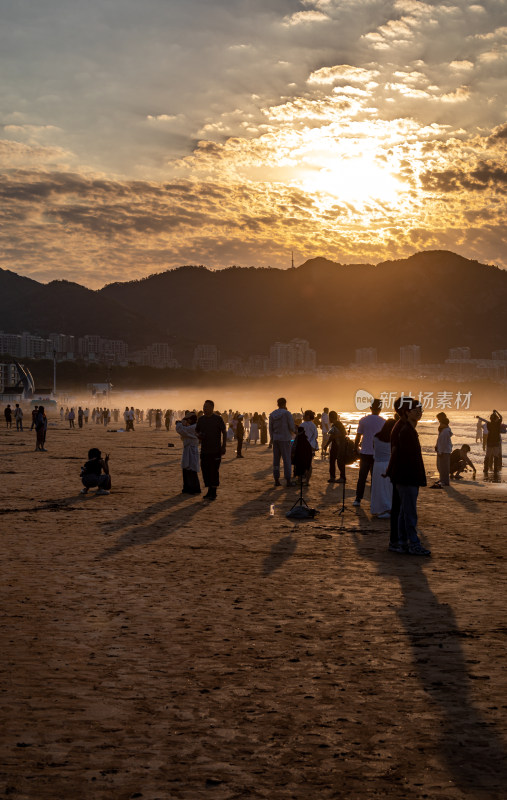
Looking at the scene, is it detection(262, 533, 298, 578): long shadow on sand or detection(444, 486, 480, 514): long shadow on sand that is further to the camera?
detection(444, 486, 480, 514): long shadow on sand

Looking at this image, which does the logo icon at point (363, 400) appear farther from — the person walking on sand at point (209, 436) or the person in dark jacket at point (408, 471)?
the person in dark jacket at point (408, 471)

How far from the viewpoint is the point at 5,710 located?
404 cm

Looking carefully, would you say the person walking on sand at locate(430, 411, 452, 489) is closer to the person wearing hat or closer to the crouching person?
the person wearing hat

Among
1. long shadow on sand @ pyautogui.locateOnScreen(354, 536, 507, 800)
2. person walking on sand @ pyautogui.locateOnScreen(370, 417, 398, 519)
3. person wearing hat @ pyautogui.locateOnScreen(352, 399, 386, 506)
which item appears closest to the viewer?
long shadow on sand @ pyautogui.locateOnScreen(354, 536, 507, 800)

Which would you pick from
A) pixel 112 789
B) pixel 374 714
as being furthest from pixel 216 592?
pixel 112 789

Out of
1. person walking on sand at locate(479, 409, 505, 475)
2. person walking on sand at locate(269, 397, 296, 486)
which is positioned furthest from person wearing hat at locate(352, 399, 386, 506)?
person walking on sand at locate(479, 409, 505, 475)

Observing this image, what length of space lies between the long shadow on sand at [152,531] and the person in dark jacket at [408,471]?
10.9 ft

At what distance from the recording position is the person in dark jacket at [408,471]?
862 centimetres

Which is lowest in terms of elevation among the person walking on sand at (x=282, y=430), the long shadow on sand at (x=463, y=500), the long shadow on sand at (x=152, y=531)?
the long shadow on sand at (x=463, y=500)

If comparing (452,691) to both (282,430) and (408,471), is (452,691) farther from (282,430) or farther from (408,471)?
(282,430)

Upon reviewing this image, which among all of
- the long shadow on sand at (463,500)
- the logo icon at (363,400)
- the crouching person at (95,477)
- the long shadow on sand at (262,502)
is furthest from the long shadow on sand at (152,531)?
the long shadow on sand at (463,500)

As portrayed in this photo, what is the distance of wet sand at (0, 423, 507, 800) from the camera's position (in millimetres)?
3396

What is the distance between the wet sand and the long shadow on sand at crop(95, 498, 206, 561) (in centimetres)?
6

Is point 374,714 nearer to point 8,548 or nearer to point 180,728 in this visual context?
point 180,728
